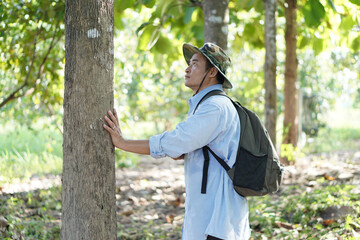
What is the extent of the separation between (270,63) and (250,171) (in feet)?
11.3

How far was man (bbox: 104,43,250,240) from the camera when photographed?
8.11 ft

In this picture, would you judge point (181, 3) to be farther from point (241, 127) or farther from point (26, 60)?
point (241, 127)

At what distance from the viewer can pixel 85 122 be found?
256 cm

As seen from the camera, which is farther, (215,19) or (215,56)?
(215,19)

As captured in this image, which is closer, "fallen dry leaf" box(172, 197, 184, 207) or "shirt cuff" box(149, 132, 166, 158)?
"shirt cuff" box(149, 132, 166, 158)

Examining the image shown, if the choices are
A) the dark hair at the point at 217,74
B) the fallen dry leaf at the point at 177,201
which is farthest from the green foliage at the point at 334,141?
the dark hair at the point at 217,74

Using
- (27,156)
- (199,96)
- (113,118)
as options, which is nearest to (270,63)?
(199,96)

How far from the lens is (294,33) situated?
7.14 meters

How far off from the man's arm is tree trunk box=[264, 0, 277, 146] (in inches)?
136

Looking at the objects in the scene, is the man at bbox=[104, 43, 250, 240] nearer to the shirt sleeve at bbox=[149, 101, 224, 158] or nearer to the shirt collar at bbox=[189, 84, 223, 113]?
the shirt sleeve at bbox=[149, 101, 224, 158]

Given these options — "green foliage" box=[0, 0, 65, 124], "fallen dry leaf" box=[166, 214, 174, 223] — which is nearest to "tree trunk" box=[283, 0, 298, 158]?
"fallen dry leaf" box=[166, 214, 174, 223]

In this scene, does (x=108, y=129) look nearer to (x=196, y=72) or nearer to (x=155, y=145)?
(x=155, y=145)

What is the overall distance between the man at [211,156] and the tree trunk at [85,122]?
0.11 meters

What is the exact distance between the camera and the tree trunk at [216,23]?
468cm
